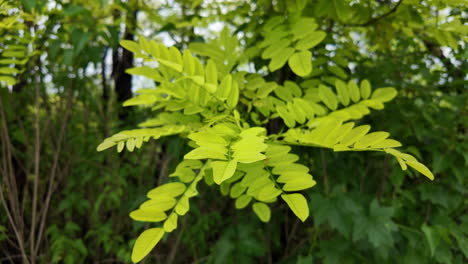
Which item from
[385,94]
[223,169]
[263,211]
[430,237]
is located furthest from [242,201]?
[430,237]

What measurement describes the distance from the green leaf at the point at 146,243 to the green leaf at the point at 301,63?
0.58 meters

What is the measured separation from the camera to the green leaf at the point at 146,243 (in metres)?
0.69

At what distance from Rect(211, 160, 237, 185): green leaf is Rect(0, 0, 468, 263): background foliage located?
62 cm

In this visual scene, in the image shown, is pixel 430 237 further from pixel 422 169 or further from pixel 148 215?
pixel 148 215

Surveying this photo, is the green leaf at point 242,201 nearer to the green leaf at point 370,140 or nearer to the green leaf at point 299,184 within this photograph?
the green leaf at point 299,184

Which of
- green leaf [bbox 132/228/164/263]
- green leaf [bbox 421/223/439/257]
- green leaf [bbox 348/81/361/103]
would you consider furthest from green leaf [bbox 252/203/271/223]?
green leaf [bbox 421/223/439/257]

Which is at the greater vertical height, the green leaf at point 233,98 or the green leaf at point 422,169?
the green leaf at point 233,98

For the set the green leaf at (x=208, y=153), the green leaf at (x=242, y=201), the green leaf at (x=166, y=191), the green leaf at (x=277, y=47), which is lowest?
the green leaf at (x=242, y=201)

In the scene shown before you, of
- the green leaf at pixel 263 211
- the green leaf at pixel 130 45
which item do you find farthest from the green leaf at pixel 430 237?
the green leaf at pixel 130 45

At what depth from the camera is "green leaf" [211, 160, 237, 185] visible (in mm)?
626

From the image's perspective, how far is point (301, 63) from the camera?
998 millimetres

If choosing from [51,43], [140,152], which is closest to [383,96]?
[51,43]

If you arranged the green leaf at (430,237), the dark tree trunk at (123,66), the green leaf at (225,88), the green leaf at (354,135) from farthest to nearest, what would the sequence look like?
the dark tree trunk at (123,66) → the green leaf at (430,237) → the green leaf at (225,88) → the green leaf at (354,135)

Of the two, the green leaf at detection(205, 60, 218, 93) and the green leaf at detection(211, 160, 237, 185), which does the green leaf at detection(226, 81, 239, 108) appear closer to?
the green leaf at detection(205, 60, 218, 93)
